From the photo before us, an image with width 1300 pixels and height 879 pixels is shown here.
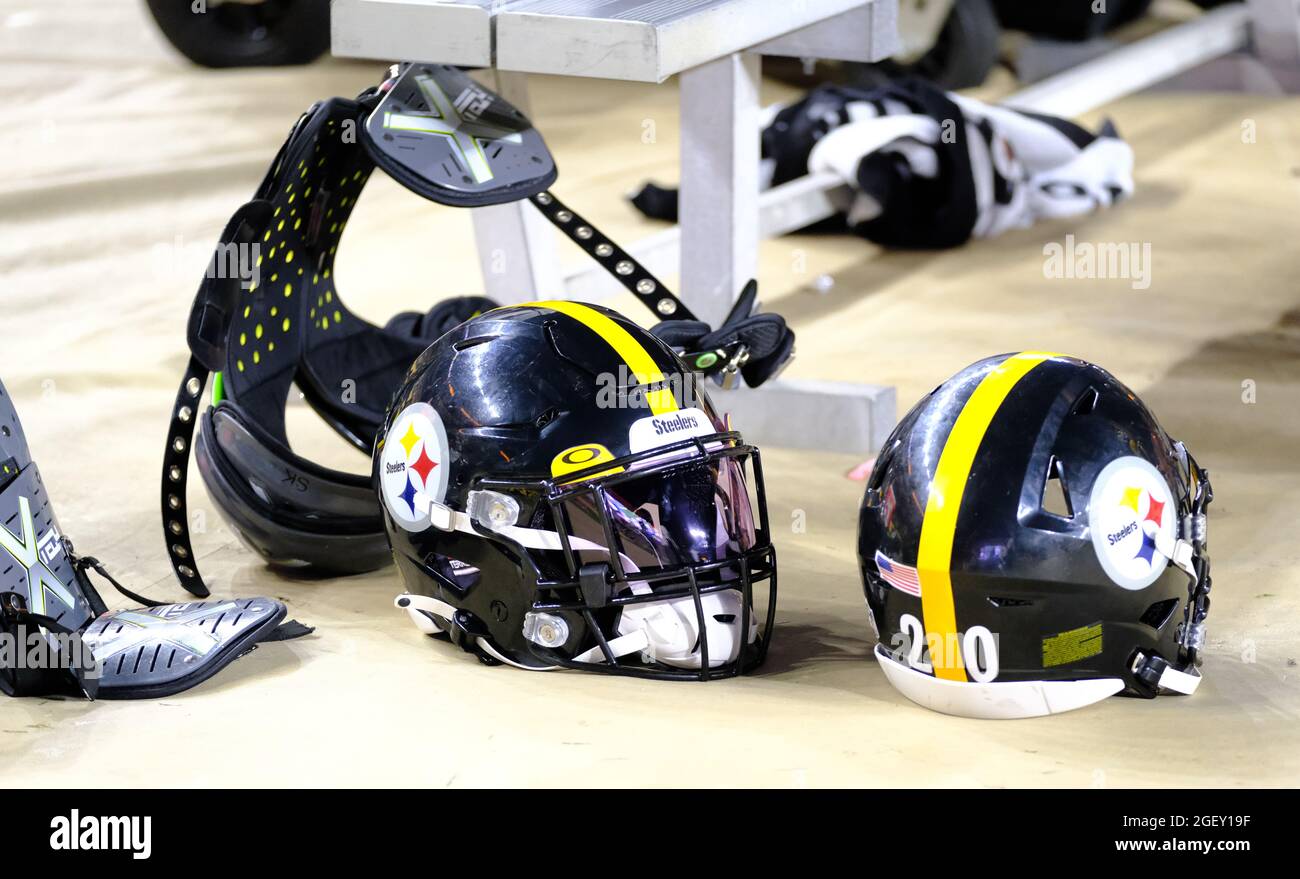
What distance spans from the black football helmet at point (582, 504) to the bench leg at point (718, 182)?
132 cm

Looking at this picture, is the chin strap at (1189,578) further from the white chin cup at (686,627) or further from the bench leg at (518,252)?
the bench leg at (518,252)

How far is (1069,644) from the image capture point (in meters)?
2.35

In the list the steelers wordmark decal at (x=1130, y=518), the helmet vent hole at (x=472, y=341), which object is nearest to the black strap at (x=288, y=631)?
the helmet vent hole at (x=472, y=341)

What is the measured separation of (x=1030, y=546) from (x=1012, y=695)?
230 mm

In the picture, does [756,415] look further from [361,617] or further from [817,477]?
[361,617]

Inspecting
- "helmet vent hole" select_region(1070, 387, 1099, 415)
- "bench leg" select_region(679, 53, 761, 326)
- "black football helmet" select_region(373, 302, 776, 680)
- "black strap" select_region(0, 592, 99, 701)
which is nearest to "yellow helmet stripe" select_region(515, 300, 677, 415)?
"black football helmet" select_region(373, 302, 776, 680)

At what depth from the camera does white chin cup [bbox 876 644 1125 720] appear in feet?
7.74

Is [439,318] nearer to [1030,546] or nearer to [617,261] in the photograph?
[617,261]

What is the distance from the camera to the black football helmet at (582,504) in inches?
98.3

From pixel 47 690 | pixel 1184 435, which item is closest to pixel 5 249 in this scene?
pixel 47 690

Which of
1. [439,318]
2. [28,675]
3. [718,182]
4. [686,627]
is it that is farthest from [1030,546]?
[718,182]

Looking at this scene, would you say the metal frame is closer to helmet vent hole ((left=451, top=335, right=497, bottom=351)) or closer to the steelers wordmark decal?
helmet vent hole ((left=451, top=335, right=497, bottom=351))

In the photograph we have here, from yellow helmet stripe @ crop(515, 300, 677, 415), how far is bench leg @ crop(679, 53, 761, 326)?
1.30m

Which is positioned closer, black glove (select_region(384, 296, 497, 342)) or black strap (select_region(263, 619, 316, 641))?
black strap (select_region(263, 619, 316, 641))
